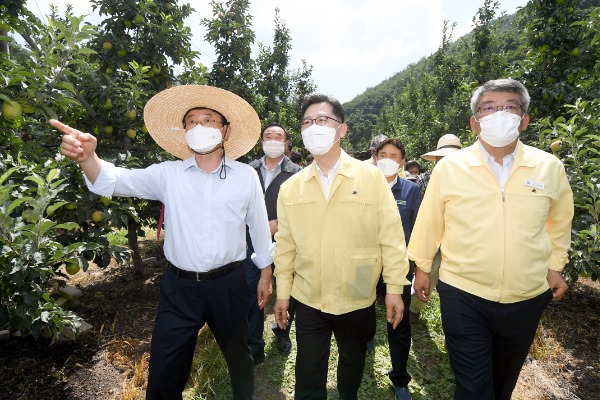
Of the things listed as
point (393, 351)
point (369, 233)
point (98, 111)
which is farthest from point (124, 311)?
point (369, 233)

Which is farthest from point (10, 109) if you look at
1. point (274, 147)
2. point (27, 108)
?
point (274, 147)

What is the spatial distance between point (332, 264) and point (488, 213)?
897 millimetres

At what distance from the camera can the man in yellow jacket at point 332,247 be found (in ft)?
6.77

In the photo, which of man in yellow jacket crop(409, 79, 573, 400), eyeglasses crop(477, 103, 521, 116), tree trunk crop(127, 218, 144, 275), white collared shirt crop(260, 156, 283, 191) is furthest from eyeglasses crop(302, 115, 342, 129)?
tree trunk crop(127, 218, 144, 275)

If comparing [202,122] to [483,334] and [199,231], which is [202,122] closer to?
[199,231]

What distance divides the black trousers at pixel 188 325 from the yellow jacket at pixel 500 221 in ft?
4.30

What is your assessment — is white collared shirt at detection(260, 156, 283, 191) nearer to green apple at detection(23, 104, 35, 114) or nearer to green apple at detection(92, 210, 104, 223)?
green apple at detection(92, 210, 104, 223)

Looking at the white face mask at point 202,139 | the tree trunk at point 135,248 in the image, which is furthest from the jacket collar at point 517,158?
the tree trunk at point 135,248

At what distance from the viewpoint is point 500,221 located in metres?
1.90

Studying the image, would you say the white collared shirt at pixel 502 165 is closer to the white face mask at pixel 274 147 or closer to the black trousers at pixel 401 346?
the black trousers at pixel 401 346

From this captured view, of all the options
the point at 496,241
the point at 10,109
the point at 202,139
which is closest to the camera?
the point at 496,241

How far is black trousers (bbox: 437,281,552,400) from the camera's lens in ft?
6.26

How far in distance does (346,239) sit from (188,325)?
1.07 m

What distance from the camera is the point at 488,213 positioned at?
1925 millimetres
